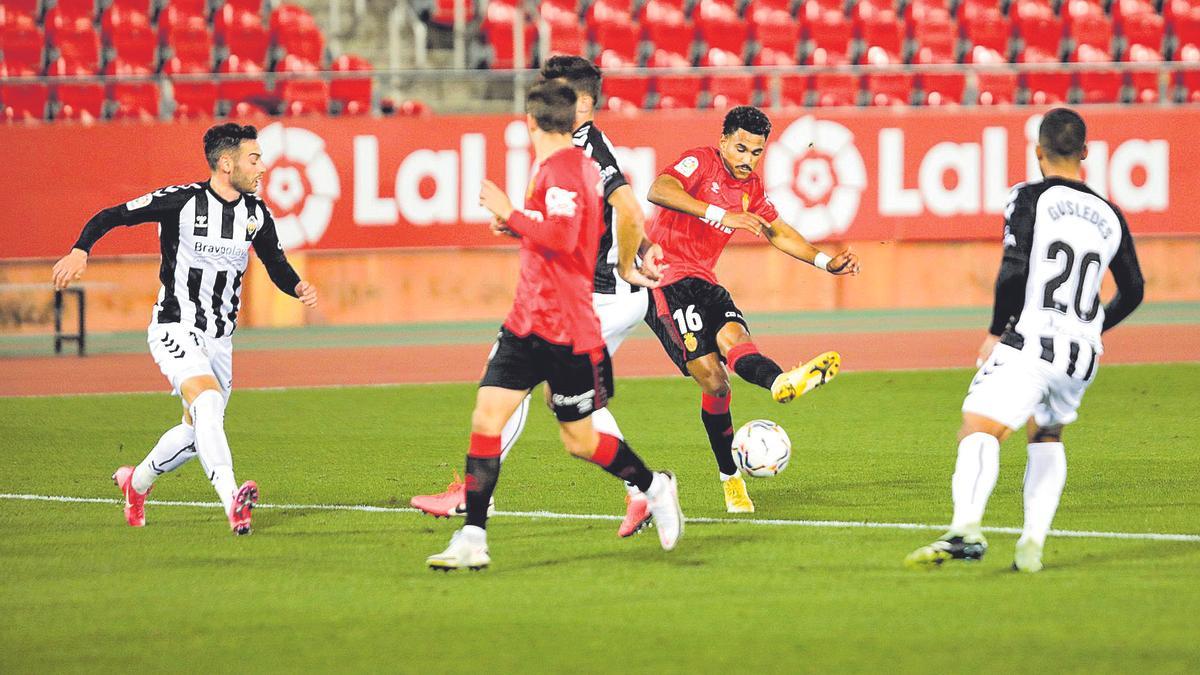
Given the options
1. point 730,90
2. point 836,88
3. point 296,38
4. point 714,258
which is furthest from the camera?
point 296,38

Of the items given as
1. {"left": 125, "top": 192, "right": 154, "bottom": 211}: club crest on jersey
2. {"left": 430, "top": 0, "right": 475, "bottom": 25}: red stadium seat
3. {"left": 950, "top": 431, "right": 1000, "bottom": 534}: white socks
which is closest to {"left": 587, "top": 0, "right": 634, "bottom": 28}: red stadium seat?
{"left": 430, "top": 0, "right": 475, "bottom": 25}: red stadium seat

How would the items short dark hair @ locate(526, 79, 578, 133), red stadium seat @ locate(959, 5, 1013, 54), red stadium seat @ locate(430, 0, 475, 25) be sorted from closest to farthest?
1. short dark hair @ locate(526, 79, 578, 133)
2. red stadium seat @ locate(430, 0, 475, 25)
3. red stadium seat @ locate(959, 5, 1013, 54)

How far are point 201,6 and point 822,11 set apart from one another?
7512 millimetres

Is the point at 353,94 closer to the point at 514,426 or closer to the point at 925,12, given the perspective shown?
the point at 925,12

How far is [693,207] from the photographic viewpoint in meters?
8.95

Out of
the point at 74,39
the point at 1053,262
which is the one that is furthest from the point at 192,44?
the point at 1053,262

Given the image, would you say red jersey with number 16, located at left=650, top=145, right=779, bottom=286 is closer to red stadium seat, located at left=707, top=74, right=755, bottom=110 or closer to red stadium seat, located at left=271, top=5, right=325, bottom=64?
red stadium seat, located at left=707, top=74, right=755, bottom=110

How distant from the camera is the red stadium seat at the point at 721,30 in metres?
21.3

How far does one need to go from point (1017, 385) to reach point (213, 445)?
367 centimetres

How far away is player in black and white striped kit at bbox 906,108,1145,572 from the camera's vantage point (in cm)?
686

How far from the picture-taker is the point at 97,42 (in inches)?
799

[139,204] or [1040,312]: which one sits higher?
[139,204]

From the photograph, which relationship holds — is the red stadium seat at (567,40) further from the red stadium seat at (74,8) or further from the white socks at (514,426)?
the white socks at (514,426)

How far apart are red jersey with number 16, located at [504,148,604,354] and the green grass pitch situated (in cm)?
100
